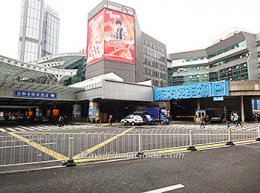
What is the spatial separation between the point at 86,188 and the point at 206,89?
110 ft

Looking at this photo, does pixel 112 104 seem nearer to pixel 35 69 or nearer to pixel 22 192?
pixel 35 69

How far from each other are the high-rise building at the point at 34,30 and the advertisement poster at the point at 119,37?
81381 millimetres

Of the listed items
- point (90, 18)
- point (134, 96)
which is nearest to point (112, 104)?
point (134, 96)

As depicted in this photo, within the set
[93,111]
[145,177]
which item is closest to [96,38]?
[93,111]

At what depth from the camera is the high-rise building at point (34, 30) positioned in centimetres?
10312

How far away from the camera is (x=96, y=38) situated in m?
45.6

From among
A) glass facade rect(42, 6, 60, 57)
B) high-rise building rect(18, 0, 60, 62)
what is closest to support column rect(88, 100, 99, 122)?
high-rise building rect(18, 0, 60, 62)

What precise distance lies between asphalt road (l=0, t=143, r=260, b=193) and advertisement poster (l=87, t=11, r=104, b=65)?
40.2 meters

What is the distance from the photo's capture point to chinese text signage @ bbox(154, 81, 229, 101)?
1281 inches

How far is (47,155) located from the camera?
24.3 ft

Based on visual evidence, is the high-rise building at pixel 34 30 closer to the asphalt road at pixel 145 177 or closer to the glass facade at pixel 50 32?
the glass facade at pixel 50 32

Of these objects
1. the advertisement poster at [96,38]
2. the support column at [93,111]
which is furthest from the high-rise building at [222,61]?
the support column at [93,111]

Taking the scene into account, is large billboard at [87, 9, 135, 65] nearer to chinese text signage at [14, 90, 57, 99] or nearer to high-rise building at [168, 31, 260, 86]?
chinese text signage at [14, 90, 57, 99]

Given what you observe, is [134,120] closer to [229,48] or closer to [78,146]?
[78,146]
